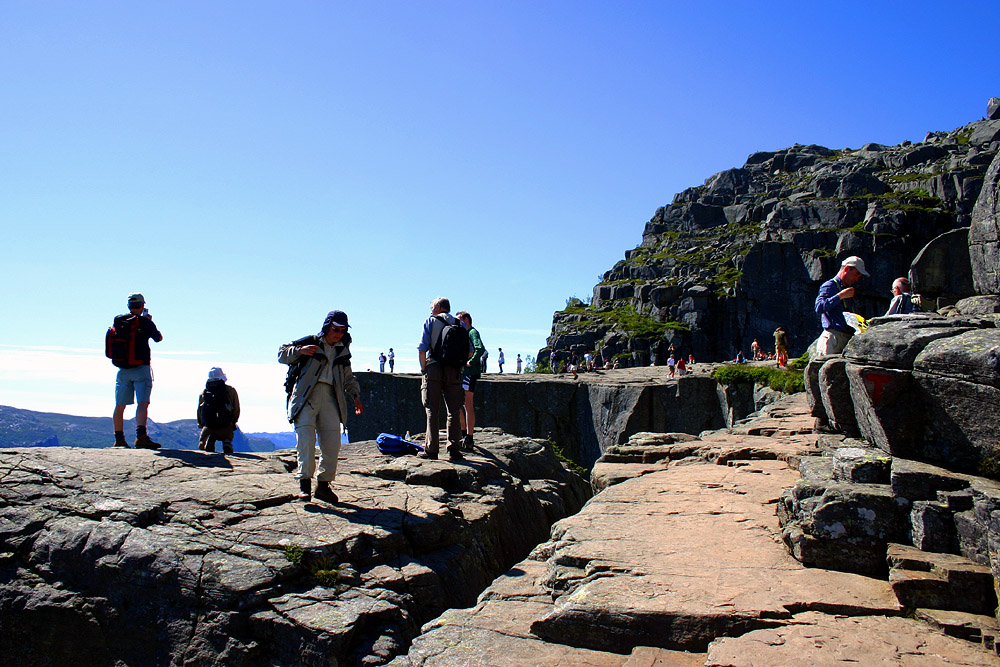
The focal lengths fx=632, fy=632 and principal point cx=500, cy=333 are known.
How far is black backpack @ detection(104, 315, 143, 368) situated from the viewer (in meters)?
7.91

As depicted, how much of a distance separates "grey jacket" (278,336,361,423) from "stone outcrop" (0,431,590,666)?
0.99 meters

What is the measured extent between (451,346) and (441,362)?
258 mm

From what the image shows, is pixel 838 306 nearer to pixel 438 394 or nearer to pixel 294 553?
pixel 438 394

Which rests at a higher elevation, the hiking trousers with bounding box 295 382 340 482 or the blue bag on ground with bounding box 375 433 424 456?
the hiking trousers with bounding box 295 382 340 482

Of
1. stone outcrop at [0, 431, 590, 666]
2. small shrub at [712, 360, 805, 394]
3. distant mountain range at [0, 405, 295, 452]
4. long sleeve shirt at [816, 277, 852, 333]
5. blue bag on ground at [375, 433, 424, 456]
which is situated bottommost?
distant mountain range at [0, 405, 295, 452]

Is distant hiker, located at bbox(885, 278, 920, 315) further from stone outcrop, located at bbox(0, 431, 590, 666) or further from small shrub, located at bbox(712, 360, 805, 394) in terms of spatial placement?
small shrub, located at bbox(712, 360, 805, 394)

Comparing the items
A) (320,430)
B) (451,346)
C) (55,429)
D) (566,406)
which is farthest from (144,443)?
(55,429)

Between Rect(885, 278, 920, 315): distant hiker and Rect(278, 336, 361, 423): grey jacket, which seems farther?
Rect(885, 278, 920, 315): distant hiker

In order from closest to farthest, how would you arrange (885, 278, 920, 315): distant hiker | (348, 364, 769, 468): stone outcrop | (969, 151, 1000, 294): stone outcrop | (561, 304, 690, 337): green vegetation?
(969, 151, 1000, 294): stone outcrop
(885, 278, 920, 315): distant hiker
(348, 364, 769, 468): stone outcrop
(561, 304, 690, 337): green vegetation

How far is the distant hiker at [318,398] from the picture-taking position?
20.4 ft

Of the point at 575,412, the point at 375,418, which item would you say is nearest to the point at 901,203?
the point at 575,412

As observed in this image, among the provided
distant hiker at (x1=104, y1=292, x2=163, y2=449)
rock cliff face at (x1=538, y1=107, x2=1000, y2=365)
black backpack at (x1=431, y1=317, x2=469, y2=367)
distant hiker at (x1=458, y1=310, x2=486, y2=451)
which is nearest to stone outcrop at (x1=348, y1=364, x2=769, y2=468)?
rock cliff face at (x1=538, y1=107, x2=1000, y2=365)

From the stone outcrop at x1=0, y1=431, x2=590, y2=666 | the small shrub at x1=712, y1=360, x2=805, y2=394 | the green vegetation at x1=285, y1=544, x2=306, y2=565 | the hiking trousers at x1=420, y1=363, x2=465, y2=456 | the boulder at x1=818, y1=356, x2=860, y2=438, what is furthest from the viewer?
the small shrub at x1=712, y1=360, x2=805, y2=394

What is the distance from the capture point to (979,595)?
Answer: 351 centimetres
